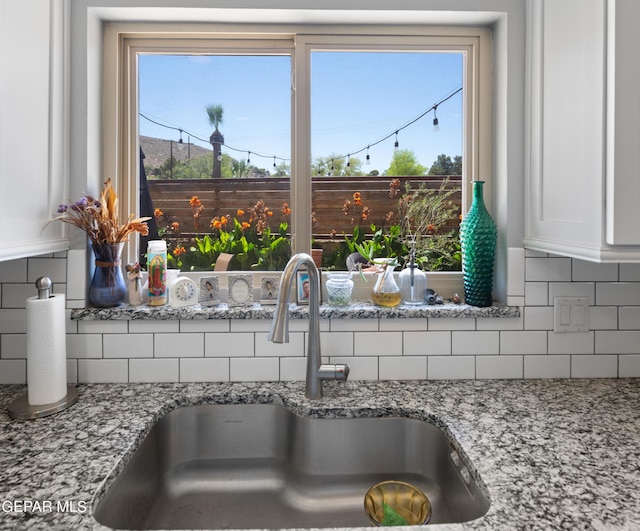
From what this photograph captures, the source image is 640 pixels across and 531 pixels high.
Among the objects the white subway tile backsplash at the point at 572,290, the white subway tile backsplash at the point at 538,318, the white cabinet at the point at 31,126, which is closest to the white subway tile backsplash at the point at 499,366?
the white subway tile backsplash at the point at 538,318

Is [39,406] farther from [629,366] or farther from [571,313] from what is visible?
[629,366]

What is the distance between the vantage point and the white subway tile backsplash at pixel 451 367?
141 cm

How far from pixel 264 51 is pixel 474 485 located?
4.75ft

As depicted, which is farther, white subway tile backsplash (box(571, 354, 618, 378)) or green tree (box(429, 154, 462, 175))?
green tree (box(429, 154, 462, 175))

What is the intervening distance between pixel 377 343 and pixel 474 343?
0.31m

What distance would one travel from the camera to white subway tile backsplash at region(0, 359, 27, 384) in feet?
4.50

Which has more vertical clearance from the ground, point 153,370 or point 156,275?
point 156,275

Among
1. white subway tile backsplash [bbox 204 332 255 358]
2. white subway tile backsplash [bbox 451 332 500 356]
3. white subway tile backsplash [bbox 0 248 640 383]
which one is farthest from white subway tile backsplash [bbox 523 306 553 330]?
white subway tile backsplash [bbox 204 332 255 358]

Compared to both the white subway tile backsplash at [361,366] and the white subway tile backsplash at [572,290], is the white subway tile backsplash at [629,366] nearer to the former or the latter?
the white subway tile backsplash at [572,290]

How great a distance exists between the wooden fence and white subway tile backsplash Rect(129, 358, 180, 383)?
1.49 feet

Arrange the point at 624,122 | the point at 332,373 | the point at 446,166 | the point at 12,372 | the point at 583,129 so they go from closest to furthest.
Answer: the point at 624,122 < the point at 583,129 < the point at 332,373 < the point at 12,372 < the point at 446,166

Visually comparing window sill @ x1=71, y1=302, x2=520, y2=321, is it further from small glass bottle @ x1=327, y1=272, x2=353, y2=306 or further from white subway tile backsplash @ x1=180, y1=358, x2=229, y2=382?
white subway tile backsplash @ x1=180, y1=358, x2=229, y2=382

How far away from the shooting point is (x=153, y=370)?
139 cm

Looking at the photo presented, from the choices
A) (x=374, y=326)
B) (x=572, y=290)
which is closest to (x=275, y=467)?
(x=374, y=326)
